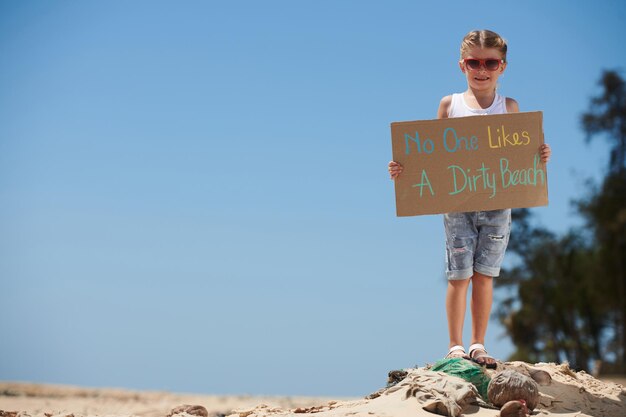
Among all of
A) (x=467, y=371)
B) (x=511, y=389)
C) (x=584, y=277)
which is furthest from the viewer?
(x=584, y=277)

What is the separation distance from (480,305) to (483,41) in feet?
7.23

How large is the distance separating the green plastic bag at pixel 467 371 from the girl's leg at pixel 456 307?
0.39 metres

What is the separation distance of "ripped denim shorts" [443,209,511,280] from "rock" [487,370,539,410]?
0.96 m

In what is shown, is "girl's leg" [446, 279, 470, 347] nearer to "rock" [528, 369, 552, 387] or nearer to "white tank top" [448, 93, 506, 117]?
"rock" [528, 369, 552, 387]

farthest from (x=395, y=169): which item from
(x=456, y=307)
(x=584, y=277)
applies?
(x=584, y=277)

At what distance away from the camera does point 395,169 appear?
6.11 meters

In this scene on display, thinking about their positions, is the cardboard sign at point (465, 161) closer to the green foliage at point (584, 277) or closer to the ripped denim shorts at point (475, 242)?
the ripped denim shorts at point (475, 242)

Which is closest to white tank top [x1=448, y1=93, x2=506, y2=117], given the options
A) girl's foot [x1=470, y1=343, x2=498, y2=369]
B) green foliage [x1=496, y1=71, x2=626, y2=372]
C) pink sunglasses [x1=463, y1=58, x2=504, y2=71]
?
pink sunglasses [x1=463, y1=58, x2=504, y2=71]

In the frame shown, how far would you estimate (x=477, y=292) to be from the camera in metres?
6.14

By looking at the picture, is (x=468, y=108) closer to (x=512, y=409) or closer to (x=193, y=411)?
(x=512, y=409)

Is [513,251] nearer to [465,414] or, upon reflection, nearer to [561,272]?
[561,272]

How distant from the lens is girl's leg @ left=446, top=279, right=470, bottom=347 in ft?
19.7

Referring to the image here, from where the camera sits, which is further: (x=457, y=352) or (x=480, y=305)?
(x=480, y=305)

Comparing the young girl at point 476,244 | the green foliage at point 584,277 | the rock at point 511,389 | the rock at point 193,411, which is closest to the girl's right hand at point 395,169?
the young girl at point 476,244
